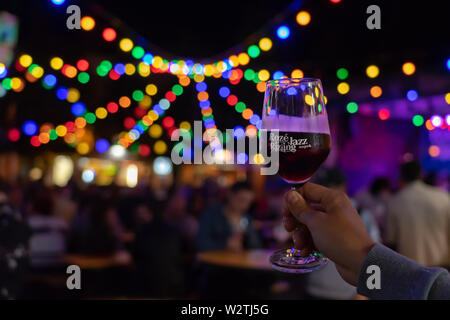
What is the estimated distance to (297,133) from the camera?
0.94 metres

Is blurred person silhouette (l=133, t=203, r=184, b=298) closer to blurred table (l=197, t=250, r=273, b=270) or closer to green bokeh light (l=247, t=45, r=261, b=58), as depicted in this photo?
blurred table (l=197, t=250, r=273, b=270)

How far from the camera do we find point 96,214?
4.70 m

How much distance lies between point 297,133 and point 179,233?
3.57m

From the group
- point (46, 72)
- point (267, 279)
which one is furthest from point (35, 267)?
point (267, 279)

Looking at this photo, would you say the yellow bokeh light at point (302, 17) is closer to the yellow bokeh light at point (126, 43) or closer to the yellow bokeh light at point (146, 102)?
the yellow bokeh light at point (126, 43)

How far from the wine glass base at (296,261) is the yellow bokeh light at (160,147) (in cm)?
1266

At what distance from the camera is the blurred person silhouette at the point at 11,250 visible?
2357 mm

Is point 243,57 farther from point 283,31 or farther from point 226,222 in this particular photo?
point 226,222

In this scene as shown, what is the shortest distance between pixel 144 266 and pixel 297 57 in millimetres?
4566

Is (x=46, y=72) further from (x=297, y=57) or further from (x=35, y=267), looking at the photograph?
(x=297, y=57)

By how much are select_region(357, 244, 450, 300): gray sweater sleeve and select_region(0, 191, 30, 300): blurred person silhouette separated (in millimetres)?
2098

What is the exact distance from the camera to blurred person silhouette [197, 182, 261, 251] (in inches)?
155

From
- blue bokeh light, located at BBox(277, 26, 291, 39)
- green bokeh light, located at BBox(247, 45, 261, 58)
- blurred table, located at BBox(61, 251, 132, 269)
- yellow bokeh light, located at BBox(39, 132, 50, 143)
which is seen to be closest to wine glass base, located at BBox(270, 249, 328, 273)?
blue bokeh light, located at BBox(277, 26, 291, 39)
